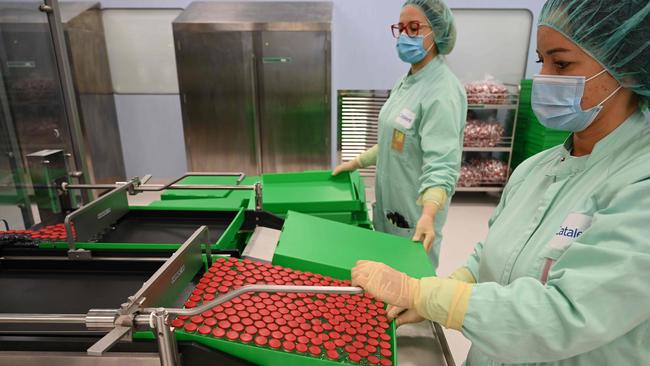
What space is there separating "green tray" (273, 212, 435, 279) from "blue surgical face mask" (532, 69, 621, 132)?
20.8 inches

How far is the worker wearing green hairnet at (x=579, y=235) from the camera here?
1.91ft

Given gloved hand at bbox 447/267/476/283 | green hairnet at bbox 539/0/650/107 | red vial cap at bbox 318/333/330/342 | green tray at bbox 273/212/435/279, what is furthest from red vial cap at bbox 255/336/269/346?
green hairnet at bbox 539/0/650/107

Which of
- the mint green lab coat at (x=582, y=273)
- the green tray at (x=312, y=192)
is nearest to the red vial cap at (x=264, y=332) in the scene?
the mint green lab coat at (x=582, y=273)

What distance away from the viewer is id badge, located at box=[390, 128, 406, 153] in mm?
1642

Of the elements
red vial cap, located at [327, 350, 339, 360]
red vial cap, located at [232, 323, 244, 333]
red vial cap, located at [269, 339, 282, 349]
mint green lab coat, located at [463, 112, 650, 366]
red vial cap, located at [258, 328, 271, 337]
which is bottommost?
red vial cap, located at [327, 350, 339, 360]

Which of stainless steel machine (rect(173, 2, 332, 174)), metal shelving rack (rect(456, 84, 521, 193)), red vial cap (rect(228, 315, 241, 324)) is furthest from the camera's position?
metal shelving rack (rect(456, 84, 521, 193))

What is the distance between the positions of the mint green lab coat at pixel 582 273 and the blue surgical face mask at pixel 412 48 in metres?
0.95

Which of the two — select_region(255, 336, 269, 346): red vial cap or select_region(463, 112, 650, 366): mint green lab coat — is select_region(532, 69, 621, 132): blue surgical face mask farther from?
select_region(255, 336, 269, 346): red vial cap

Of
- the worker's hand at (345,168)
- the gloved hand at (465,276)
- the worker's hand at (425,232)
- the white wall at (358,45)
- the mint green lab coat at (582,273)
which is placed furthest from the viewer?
the white wall at (358,45)

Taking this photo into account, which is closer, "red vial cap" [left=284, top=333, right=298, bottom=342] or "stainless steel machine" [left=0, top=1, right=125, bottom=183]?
"red vial cap" [left=284, top=333, right=298, bottom=342]

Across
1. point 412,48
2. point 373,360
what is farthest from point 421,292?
point 412,48

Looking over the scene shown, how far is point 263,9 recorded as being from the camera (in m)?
3.65

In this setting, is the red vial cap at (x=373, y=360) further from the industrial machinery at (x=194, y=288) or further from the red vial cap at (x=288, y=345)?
the red vial cap at (x=288, y=345)

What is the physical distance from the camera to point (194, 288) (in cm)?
95
